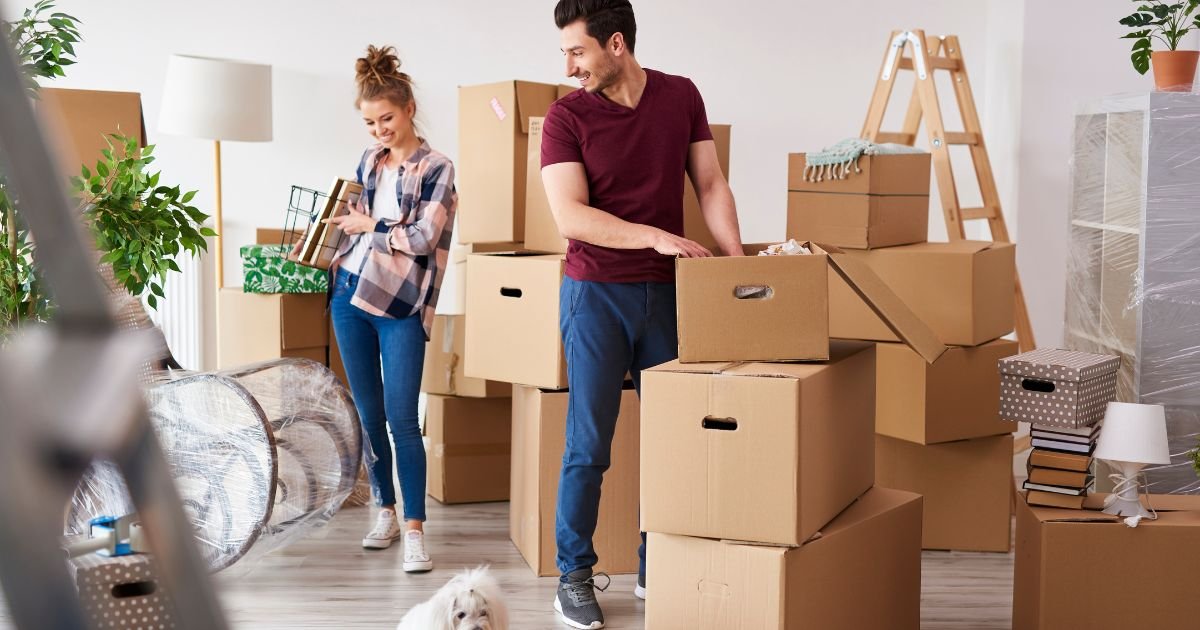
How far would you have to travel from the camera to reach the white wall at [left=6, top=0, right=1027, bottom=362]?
4.17 m

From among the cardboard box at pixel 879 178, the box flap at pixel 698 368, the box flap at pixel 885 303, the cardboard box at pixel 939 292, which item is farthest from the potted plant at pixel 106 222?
the cardboard box at pixel 939 292

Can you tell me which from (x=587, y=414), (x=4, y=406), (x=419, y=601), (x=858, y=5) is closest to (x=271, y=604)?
(x=419, y=601)

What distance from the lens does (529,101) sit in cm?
314

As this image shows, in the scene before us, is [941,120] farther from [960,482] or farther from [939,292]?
[960,482]

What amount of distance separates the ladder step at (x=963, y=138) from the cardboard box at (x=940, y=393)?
896 millimetres

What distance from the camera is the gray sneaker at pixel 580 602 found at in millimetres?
2527

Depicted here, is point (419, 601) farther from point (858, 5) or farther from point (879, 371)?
point (858, 5)

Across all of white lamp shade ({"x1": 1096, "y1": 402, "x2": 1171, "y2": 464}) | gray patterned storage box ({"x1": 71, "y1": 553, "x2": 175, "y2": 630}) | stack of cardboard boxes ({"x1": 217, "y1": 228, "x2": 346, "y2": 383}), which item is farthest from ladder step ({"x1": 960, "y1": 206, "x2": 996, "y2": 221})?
gray patterned storage box ({"x1": 71, "y1": 553, "x2": 175, "y2": 630})

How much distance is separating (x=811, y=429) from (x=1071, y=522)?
2.13 ft

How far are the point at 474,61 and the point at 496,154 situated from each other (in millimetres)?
1190

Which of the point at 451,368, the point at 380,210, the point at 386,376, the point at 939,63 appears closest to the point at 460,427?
the point at 451,368

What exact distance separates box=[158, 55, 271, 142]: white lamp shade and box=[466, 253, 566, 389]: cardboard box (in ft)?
4.28

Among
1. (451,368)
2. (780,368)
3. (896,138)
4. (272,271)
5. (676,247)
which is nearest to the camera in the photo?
(780,368)

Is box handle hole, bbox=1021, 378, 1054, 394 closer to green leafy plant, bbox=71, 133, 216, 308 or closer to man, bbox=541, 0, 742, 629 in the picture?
man, bbox=541, 0, 742, 629
